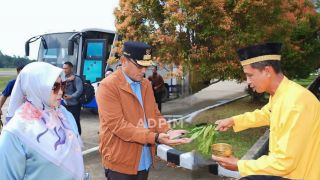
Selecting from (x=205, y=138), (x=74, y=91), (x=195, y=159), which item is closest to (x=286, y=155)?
(x=205, y=138)

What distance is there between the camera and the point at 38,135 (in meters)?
2.49

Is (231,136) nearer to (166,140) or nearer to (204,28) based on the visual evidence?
(204,28)

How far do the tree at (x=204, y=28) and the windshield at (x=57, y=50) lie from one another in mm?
3233

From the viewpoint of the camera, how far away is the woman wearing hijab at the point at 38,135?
2.37 metres

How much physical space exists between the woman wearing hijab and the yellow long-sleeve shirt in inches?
46.7

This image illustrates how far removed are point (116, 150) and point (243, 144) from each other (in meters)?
4.95

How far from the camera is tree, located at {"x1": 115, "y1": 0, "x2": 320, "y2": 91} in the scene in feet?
28.7

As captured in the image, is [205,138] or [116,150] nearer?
[116,150]

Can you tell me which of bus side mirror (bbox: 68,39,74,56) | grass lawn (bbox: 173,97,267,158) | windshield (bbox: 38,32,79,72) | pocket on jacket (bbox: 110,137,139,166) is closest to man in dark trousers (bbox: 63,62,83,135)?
grass lawn (bbox: 173,97,267,158)

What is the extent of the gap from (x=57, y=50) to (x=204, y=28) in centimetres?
621

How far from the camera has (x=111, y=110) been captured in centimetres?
359

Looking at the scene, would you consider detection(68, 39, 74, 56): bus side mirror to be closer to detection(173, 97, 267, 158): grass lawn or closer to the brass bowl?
detection(173, 97, 267, 158): grass lawn

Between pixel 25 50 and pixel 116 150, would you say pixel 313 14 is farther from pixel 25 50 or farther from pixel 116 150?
pixel 116 150

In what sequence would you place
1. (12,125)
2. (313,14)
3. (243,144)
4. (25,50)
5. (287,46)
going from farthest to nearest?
(313,14), (25,50), (287,46), (243,144), (12,125)
